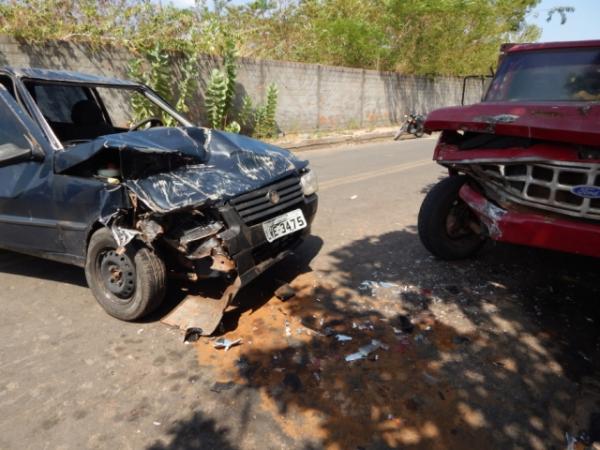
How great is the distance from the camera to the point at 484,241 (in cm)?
411

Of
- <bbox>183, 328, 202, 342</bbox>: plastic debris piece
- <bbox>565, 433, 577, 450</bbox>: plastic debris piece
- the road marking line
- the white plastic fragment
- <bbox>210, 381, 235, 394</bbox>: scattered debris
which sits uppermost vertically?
the road marking line

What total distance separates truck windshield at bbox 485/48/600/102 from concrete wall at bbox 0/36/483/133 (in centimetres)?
880

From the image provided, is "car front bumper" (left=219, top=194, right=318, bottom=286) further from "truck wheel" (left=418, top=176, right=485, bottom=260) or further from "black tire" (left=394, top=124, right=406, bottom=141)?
"black tire" (left=394, top=124, right=406, bottom=141)

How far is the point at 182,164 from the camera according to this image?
295 centimetres

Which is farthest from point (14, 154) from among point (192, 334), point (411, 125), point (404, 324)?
point (411, 125)

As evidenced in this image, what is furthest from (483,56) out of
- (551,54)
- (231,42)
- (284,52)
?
(551,54)

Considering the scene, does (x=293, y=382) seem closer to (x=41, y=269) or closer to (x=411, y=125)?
(x=41, y=269)

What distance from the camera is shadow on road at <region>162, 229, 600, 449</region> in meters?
2.06

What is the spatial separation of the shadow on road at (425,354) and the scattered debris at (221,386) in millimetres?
39

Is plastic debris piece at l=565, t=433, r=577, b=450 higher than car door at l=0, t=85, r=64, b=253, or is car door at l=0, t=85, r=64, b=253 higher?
car door at l=0, t=85, r=64, b=253

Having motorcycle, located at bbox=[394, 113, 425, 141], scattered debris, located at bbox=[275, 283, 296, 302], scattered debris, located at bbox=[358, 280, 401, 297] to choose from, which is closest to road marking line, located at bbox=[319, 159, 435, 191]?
scattered debris, located at bbox=[358, 280, 401, 297]

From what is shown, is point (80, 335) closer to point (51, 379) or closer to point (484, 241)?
point (51, 379)

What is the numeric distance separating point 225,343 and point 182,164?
128 centimetres

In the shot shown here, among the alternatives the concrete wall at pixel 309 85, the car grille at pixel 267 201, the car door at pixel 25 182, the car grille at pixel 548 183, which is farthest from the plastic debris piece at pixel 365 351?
the concrete wall at pixel 309 85
